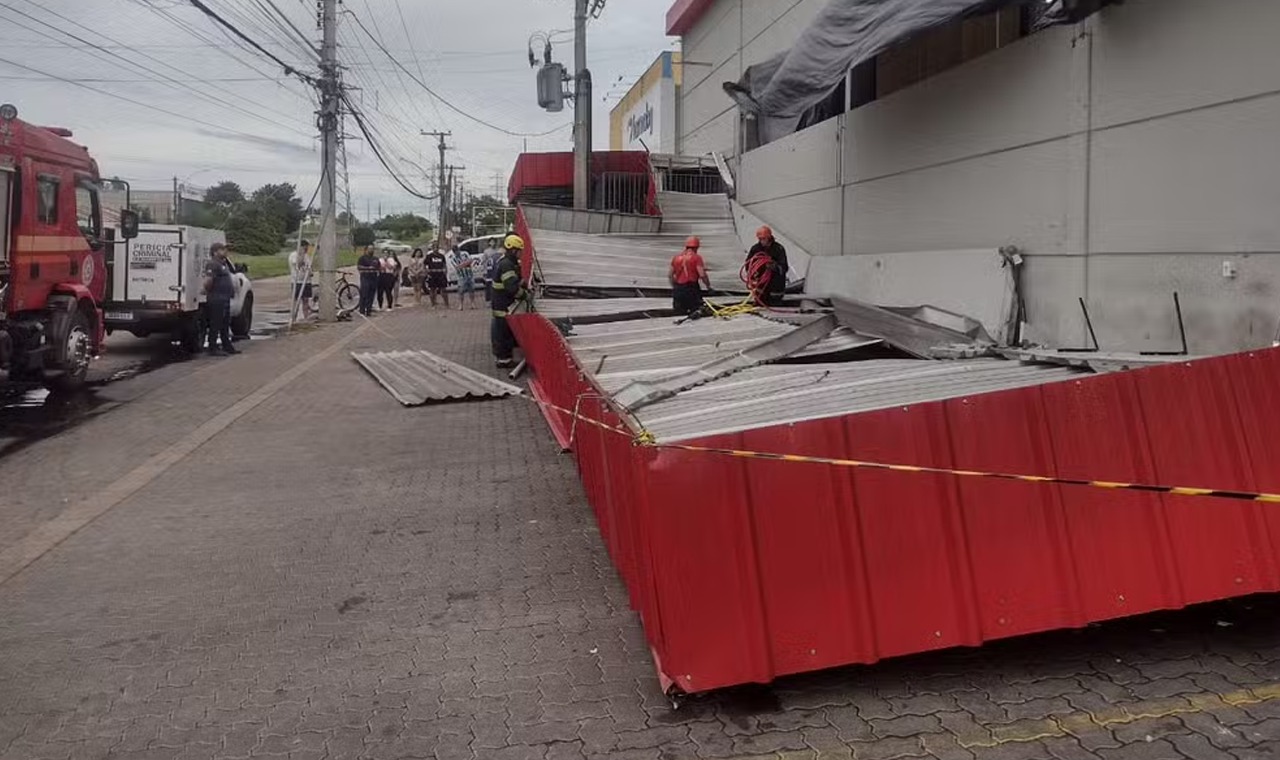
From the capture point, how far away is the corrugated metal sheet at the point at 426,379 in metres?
11.4

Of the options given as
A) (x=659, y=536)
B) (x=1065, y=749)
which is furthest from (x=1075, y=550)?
(x=659, y=536)

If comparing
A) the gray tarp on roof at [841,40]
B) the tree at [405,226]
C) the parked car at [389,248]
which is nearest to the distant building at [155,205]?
the parked car at [389,248]

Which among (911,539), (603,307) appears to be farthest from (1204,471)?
(603,307)

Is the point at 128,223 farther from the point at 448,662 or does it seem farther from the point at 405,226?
the point at 405,226

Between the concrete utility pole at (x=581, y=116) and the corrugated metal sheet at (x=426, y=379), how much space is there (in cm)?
794

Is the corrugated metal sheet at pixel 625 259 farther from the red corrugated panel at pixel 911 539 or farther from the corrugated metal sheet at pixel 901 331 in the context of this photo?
the red corrugated panel at pixel 911 539

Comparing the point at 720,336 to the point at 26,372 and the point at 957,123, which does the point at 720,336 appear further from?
the point at 26,372

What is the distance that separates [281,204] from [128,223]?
58575mm

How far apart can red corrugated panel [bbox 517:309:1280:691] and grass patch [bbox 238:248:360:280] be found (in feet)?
156

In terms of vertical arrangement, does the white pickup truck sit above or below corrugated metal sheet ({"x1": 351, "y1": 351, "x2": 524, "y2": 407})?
above

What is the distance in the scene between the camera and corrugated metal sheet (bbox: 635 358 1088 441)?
13.6ft

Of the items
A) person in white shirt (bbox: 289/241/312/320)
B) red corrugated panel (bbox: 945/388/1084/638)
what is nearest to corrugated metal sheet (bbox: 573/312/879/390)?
red corrugated panel (bbox: 945/388/1084/638)

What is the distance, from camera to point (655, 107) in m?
30.9

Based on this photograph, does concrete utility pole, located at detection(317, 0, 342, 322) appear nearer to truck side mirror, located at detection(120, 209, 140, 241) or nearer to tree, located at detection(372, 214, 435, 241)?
truck side mirror, located at detection(120, 209, 140, 241)
